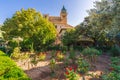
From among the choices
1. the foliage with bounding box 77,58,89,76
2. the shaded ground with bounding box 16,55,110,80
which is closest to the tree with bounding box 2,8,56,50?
the shaded ground with bounding box 16,55,110,80

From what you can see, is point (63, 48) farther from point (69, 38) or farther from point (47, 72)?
point (47, 72)

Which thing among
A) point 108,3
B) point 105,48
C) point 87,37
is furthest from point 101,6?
point 87,37

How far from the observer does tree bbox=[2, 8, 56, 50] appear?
31.4 meters

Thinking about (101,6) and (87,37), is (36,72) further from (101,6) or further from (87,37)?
(87,37)

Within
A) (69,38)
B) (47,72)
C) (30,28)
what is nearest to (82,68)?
(47,72)

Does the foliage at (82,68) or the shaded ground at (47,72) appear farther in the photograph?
the foliage at (82,68)

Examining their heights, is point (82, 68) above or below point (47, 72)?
above

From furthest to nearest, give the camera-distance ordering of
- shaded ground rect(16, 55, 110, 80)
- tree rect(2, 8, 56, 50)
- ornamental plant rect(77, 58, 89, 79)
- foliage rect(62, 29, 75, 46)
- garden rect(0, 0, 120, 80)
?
foliage rect(62, 29, 75, 46) < tree rect(2, 8, 56, 50) < ornamental plant rect(77, 58, 89, 79) < garden rect(0, 0, 120, 80) < shaded ground rect(16, 55, 110, 80)

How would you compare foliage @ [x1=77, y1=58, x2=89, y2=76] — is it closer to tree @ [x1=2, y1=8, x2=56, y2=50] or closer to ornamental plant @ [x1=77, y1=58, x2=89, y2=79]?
ornamental plant @ [x1=77, y1=58, x2=89, y2=79]

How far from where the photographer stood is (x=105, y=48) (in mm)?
32000

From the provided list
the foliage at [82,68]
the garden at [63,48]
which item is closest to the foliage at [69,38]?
the garden at [63,48]

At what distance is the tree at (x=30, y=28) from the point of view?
103 ft

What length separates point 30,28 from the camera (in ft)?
109

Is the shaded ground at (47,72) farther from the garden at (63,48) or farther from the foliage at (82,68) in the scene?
the foliage at (82,68)
